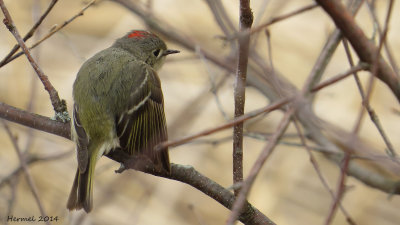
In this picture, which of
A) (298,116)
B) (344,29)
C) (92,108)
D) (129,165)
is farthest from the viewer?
(298,116)

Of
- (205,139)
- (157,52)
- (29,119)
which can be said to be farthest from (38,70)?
(205,139)

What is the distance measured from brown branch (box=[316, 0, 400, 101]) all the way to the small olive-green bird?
91cm

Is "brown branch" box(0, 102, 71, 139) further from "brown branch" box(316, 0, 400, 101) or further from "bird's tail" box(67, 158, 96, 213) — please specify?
"brown branch" box(316, 0, 400, 101)

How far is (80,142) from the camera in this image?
8.50 feet

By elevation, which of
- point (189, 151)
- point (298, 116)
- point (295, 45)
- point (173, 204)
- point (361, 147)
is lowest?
point (361, 147)

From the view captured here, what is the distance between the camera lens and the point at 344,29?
1.93 m

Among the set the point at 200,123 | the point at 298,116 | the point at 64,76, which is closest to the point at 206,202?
the point at 200,123

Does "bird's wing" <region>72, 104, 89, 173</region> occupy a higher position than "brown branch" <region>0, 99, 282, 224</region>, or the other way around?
"bird's wing" <region>72, 104, 89, 173</region>

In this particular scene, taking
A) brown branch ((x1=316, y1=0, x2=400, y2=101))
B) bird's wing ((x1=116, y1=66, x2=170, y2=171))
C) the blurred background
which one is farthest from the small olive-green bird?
the blurred background

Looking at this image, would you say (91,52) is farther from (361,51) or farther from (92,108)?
(361,51)

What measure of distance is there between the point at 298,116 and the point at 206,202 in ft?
7.24

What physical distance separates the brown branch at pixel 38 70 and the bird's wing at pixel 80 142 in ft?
0.69

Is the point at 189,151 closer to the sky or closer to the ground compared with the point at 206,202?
closer to the sky

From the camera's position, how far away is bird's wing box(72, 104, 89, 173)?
2543 mm
